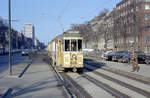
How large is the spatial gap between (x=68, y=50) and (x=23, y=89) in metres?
7.84

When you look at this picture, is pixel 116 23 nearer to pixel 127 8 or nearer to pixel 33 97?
pixel 127 8

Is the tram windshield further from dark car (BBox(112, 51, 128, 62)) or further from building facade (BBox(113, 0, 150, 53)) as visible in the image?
building facade (BBox(113, 0, 150, 53))

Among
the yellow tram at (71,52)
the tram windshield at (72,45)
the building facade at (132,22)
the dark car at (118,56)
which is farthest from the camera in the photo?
the building facade at (132,22)

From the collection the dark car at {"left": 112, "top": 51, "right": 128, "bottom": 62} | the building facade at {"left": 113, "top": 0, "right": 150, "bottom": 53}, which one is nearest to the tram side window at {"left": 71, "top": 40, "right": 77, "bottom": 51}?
the dark car at {"left": 112, "top": 51, "right": 128, "bottom": 62}

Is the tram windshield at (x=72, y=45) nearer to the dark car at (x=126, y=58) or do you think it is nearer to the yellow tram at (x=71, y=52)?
the yellow tram at (x=71, y=52)

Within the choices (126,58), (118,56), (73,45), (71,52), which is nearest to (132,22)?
(118,56)

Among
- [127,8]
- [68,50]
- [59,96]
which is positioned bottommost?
[59,96]

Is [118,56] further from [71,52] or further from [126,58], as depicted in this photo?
[71,52]

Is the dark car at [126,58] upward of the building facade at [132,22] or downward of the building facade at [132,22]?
downward

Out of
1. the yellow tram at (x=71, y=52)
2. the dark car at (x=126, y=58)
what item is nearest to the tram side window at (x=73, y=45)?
the yellow tram at (x=71, y=52)

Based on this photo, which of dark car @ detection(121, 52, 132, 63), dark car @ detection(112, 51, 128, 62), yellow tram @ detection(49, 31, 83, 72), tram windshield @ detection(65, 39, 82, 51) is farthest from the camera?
dark car @ detection(112, 51, 128, 62)

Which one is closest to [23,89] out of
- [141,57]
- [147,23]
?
[141,57]

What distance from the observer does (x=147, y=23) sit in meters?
44.9

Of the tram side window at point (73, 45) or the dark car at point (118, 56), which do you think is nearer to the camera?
the tram side window at point (73, 45)
